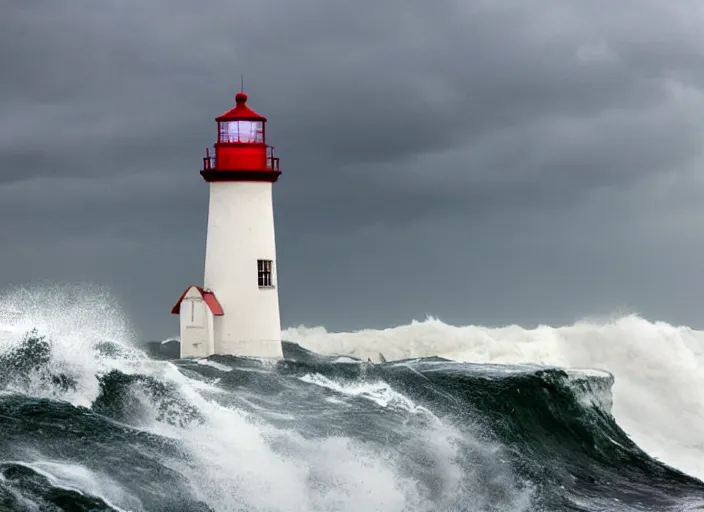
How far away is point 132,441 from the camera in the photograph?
55.5 feet

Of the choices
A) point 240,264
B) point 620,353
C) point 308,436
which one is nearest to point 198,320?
point 240,264

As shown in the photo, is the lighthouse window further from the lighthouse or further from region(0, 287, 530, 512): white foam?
region(0, 287, 530, 512): white foam

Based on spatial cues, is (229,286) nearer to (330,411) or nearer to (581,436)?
(330,411)

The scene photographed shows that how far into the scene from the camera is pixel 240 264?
2461 centimetres

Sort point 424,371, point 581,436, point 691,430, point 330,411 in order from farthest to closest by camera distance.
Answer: point 691,430, point 424,371, point 581,436, point 330,411

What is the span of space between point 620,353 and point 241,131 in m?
13.3

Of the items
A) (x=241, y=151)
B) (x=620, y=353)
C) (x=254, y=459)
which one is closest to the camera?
(x=254, y=459)

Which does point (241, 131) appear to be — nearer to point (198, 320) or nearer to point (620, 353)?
point (198, 320)

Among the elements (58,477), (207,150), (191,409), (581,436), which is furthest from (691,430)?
(58,477)

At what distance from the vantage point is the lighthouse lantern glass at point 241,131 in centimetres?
2466

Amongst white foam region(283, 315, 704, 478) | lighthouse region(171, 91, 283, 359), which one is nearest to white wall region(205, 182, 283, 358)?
lighthouse region(171, 91, 283, 359)

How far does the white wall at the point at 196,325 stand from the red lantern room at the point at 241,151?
2383mm

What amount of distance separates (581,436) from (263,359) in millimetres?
6304

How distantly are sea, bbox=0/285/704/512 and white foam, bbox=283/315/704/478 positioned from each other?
0.86 feet
